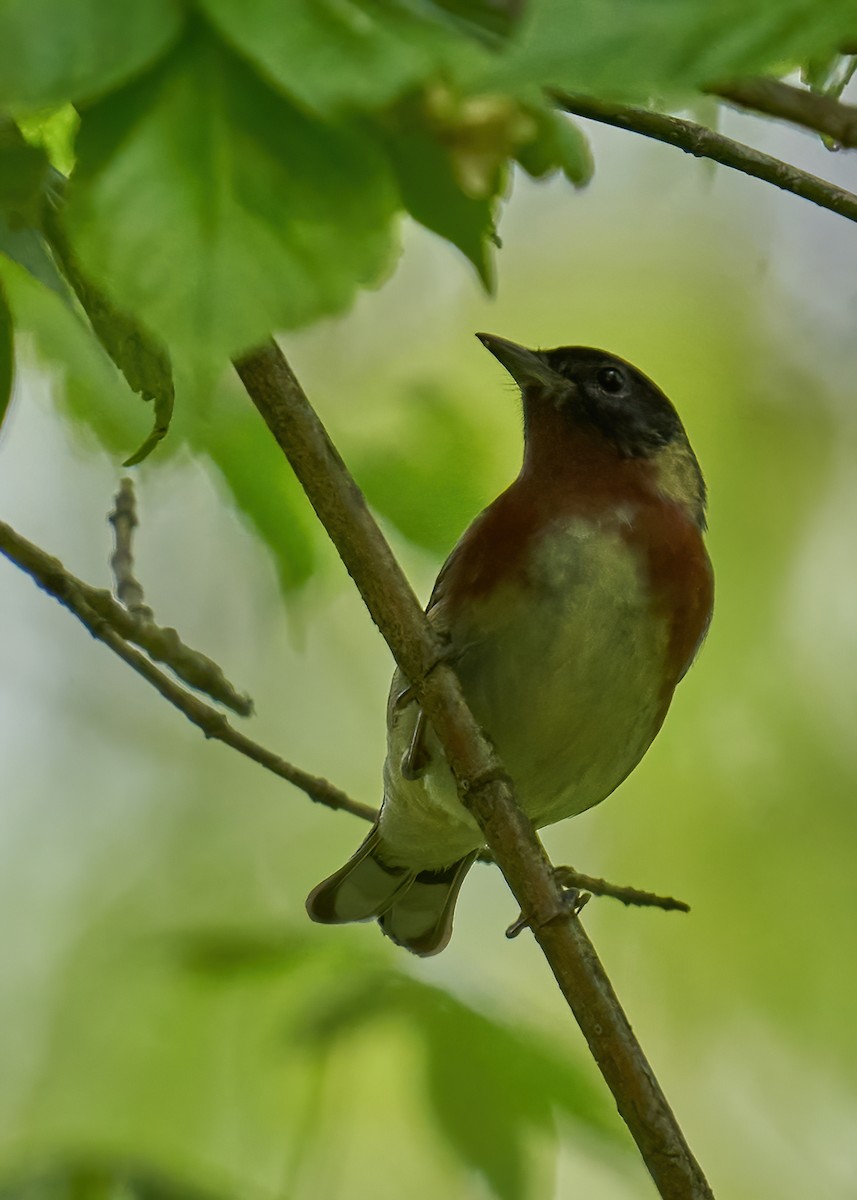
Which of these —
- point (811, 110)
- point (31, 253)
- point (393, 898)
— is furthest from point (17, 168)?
point (393, 898)

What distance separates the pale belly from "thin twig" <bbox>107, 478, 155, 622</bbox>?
36.1 inches

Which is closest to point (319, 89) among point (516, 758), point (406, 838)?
point (516, 758)

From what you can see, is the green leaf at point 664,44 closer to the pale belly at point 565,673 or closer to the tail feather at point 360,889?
the pale belly at point 565,673

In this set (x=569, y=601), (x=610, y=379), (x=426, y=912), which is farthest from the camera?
(x=426, y=912)

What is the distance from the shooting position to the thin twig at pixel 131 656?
2488mm

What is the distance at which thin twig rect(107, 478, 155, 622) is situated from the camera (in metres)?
3.21

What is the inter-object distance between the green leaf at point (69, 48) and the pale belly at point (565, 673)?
2854 millimetres

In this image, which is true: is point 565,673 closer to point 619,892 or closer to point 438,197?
point 619,892

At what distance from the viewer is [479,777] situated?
2236 millimetres

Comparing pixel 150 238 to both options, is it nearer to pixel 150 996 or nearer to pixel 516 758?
Result: pixel 150 996

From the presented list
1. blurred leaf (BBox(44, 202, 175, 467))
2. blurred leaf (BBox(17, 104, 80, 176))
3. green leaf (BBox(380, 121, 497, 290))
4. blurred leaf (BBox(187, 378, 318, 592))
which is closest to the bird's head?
blurred leaf (BBox(187, 378, 318, 592))

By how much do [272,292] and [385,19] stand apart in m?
0.17

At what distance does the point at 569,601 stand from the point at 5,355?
8.08 feet

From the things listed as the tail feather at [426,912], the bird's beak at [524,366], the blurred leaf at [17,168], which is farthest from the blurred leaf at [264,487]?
the tail feather at [426,912]
